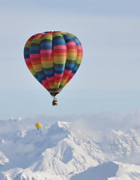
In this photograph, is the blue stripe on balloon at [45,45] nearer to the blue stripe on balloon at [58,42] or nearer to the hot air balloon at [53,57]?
the hot air balloon at [53,57]

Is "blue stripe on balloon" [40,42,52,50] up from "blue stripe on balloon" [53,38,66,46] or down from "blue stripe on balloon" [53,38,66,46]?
down

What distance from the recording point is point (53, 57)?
14712 cm

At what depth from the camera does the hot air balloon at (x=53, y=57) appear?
146875mm

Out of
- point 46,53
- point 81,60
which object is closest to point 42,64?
point 46,53

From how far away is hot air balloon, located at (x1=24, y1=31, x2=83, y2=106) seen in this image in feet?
482

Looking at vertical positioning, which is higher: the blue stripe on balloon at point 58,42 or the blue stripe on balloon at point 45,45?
the blue stripe on balloon at point 58,42

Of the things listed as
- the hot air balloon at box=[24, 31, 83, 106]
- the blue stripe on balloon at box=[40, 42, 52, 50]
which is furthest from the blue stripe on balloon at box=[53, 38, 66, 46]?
the blue stripe on balloon at box=[40, 42, 52, 50]

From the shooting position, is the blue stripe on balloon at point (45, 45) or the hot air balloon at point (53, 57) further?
the hot air balloon at point (53, 57)

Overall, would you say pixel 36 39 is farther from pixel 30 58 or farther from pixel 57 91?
pixel 57 91

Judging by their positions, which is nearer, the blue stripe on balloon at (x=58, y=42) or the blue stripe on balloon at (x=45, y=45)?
the blue stripe on balloon at (x=45, y=45)

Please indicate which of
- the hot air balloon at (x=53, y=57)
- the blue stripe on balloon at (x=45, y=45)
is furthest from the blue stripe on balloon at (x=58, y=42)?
the blue stripe on balloon at (x=45, y=45)

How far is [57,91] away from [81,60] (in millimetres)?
12459

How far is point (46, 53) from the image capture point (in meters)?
146

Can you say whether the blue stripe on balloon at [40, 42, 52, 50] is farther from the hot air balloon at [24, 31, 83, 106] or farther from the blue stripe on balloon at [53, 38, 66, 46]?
the blue stripe on balloon at [53, 38, 66, 46]
